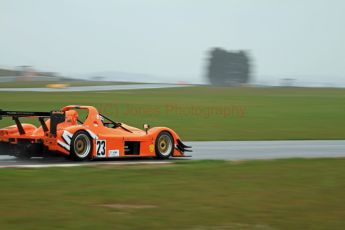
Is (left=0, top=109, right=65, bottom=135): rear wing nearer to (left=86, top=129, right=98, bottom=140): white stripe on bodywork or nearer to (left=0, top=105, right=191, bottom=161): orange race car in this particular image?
(left=0, top=105, right=191, bottom=161): orange race car

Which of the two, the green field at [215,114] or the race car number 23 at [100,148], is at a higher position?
the green field at [215,114]

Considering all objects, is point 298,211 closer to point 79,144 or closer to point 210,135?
point 79,144

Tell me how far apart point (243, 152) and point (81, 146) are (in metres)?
5.19

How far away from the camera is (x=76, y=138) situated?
1383 cm

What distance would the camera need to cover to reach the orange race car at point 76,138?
13672 mm

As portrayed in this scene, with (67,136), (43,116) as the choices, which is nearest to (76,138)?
(67,136)

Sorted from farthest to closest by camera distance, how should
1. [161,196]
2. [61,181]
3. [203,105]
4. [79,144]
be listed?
[203,105], [79,144], [61,181], [161,196]

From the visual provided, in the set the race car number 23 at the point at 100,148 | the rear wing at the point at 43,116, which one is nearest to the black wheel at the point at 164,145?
the race car number 23 at the point at 100,148

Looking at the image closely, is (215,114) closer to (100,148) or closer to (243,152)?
(243,152)

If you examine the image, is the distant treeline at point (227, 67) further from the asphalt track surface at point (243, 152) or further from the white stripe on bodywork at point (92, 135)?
the white stripe on bodywork at point (92, 135)

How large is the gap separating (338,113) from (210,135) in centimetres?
1696

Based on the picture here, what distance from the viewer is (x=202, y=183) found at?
1066cm

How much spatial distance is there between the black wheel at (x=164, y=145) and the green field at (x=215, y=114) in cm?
807

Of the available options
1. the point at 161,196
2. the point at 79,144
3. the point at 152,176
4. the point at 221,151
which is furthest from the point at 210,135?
the point at 161,196
